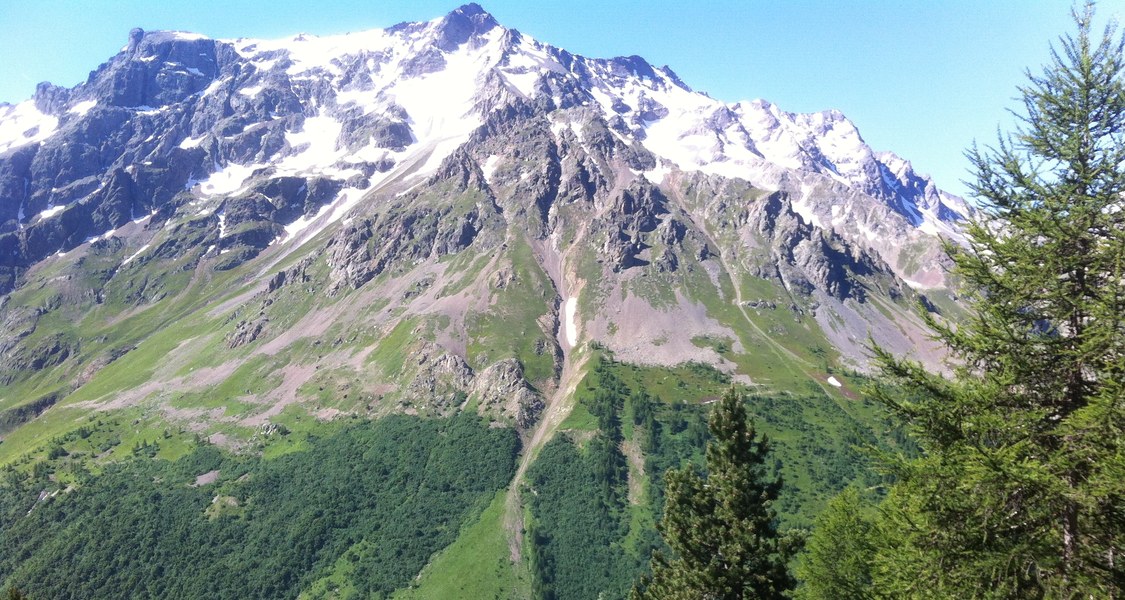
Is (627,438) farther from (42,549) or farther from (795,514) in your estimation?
(42,549)

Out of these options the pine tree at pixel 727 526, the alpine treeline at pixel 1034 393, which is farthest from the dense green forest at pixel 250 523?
the alpine treeline at pixel 1034 393

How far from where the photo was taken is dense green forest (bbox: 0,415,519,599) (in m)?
159

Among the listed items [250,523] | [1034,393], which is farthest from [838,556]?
[250,523]

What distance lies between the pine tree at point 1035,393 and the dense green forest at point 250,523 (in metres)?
163

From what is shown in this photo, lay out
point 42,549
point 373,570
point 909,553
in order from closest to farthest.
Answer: point 909,553
point 373,570
point 42,549

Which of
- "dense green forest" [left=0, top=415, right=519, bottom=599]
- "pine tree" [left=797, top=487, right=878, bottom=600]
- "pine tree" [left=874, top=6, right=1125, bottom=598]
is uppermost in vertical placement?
"pine tree" [left=874, top=6, right=1125, bottom=598]

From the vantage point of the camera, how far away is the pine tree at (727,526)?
86.8 ft

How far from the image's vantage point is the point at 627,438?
641 feet

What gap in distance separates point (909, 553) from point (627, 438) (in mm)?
184828

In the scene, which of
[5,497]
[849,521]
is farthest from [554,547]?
[5,497]

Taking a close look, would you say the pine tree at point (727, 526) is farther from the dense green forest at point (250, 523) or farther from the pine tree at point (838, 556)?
the dense green forest at point (250, 523)

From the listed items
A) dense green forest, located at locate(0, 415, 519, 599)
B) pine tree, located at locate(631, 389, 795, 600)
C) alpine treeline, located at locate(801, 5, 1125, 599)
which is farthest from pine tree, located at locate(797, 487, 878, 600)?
dense green forest, located at locate(0, 415, 519, 599)

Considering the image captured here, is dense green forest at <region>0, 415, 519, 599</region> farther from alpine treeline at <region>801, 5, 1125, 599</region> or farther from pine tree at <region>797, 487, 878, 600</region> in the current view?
alpine treeline at <region>801, 5, 1125, 599</region>

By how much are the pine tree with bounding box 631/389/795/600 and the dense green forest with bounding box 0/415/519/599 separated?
147 m
